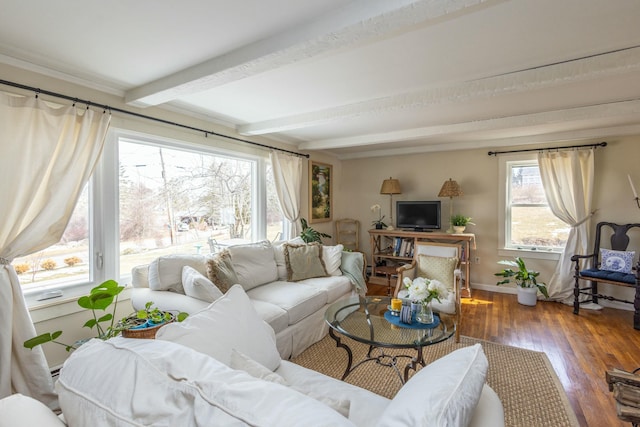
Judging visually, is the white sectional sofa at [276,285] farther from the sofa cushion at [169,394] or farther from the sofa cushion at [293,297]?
the sofa cushion at [169,394]

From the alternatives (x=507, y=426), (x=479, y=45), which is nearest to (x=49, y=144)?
(x=479, y=45)

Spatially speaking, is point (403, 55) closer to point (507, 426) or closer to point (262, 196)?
point (507, 426)

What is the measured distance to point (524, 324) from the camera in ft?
11.3

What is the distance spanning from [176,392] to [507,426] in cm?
205

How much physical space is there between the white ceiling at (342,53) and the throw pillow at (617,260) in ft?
6.03

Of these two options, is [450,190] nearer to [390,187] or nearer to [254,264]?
[390,187]

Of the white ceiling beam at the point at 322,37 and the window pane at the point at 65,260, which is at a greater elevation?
the white ceiling beam at the point at 322,37

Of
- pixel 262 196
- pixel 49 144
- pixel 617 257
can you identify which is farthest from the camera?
pixel 262 196

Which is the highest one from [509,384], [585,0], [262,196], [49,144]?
[585,0]

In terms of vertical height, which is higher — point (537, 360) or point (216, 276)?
point (216, 276)

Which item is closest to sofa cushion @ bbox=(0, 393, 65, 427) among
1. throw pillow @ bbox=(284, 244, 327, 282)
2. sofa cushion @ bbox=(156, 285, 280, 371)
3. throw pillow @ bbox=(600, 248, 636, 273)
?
sofa cushion @ bbox=(156, 285, 280, 371)

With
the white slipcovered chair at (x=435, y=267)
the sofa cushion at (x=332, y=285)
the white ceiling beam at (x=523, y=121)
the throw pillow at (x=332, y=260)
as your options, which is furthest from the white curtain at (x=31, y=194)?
the white ceiling beam at (x=523, y=121)

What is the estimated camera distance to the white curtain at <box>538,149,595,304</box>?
401 centimetres

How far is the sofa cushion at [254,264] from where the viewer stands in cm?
302
